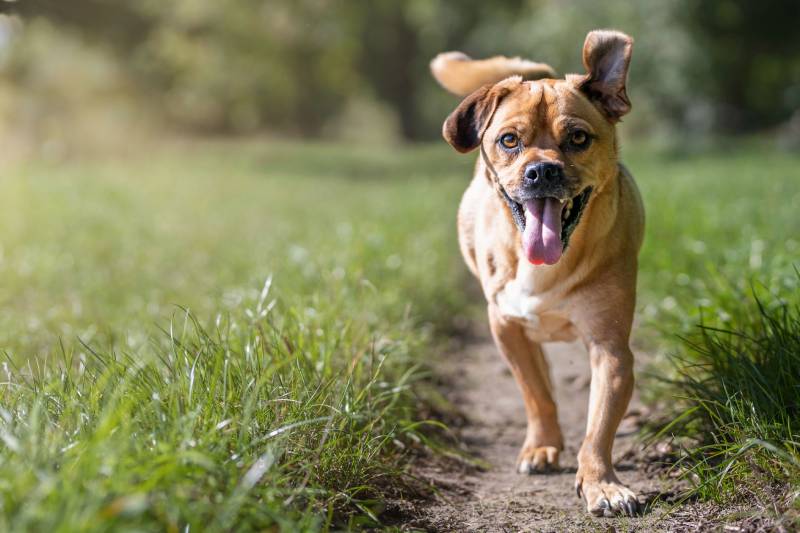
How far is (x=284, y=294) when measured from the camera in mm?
5102

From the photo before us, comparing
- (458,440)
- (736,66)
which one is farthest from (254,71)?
(458,440)

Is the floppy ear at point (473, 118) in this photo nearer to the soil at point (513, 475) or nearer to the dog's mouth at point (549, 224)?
the dog's mouth at point (549, 224)

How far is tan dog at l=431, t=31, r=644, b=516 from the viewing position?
3.47 metres

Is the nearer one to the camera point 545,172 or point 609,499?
point 609,499

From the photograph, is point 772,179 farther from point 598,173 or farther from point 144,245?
point 598,173

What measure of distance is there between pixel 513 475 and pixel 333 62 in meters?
36.3

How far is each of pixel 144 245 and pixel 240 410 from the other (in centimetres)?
652

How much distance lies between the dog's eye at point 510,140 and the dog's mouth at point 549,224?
26cm

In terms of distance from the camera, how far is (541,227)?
3576mm

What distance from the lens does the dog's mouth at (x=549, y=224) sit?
3.54 meters

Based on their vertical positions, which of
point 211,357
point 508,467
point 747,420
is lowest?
point 508,467

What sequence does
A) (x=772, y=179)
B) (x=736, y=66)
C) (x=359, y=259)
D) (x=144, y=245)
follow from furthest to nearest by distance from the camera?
1. (x=736, y=66)
2. (x=772, y=179)
3. (x=144, y=245)
4. (x=359, y=259)

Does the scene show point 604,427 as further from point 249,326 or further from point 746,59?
point 746,59

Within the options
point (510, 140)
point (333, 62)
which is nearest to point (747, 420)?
point (510, 140)
